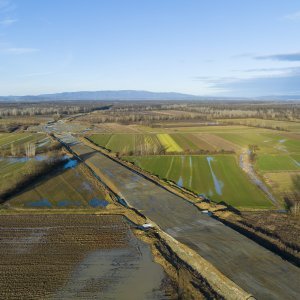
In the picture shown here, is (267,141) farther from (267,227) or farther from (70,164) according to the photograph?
(267,227)

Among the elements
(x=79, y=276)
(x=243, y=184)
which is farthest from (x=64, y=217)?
(x=243, y=184)

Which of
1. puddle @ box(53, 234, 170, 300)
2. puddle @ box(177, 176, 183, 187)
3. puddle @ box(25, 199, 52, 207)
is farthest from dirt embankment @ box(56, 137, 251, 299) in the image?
puddle @ box(177, 176, 183, 187)

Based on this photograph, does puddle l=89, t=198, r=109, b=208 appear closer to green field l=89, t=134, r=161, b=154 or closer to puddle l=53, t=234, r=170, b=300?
puddle l=53, t=234, r=170, b=300

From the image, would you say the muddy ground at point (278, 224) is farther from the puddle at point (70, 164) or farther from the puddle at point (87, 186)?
the puddle at point (70, 164)

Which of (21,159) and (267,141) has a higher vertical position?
(267,141)

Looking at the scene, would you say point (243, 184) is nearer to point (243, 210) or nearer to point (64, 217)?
point (243, 210)

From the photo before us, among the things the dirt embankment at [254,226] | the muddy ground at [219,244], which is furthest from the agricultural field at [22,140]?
the dirt embankment at [254,226]

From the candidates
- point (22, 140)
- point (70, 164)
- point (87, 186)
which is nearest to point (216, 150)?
point (70, 164)

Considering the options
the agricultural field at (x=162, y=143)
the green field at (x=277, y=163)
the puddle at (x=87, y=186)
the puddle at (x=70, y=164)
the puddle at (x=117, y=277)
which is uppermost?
the agricultural field at (x=162, y=143)
